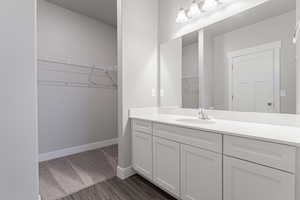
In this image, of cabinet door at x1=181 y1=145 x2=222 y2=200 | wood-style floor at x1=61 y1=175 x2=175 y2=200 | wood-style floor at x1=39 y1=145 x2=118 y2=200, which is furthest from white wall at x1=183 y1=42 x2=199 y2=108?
wood-style floor at x1=39 y1=145 x2=118 y2=200

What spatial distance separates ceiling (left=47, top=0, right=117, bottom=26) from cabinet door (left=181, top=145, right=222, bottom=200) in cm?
268

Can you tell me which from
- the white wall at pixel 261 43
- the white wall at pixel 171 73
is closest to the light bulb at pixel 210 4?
the white wall at pixel 261 43

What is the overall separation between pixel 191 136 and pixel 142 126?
29.1 inches

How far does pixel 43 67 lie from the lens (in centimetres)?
263

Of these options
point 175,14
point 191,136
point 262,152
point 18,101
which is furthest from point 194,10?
point 18,101

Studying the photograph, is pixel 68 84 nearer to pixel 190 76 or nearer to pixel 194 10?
pixel 190 76

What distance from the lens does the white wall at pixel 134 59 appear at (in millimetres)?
2109

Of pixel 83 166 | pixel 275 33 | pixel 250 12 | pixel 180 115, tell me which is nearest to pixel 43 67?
pixel 83 166

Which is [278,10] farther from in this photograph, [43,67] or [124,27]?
[43,67]

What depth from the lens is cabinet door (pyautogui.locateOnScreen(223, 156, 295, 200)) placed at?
89 cm

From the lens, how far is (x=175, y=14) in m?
2.24

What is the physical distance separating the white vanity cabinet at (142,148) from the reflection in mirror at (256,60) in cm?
85

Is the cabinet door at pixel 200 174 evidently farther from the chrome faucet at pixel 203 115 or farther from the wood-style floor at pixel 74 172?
the wood-style floor at pixel 74 172

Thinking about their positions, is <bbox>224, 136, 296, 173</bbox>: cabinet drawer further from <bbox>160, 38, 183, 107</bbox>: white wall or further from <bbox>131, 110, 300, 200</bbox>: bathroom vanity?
<bbox>160, 38, 183, 107</bbox>: white wall
